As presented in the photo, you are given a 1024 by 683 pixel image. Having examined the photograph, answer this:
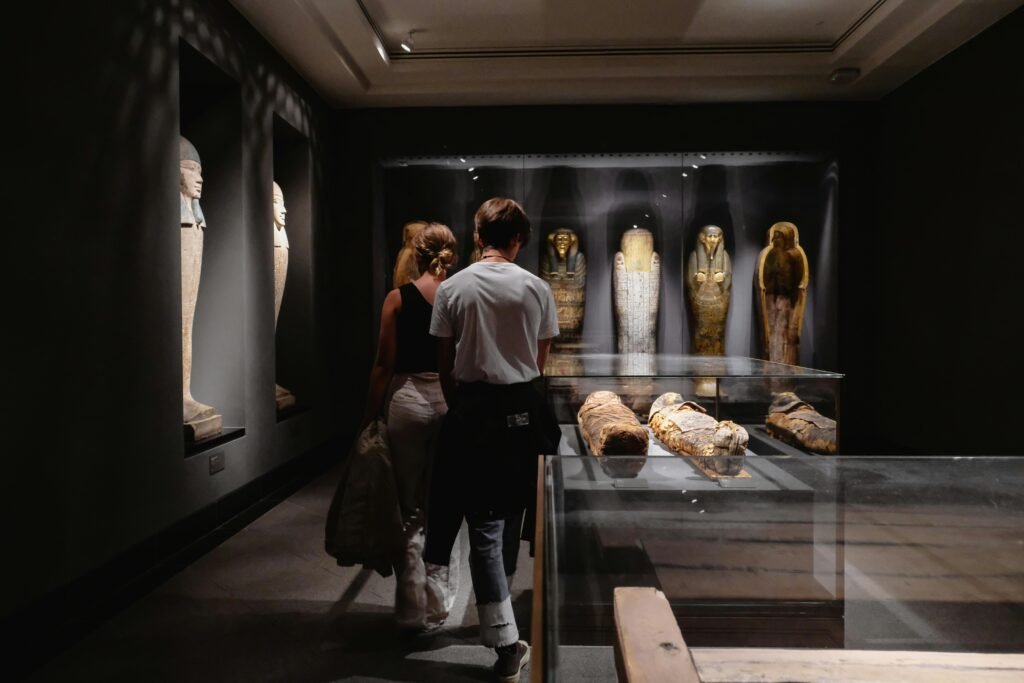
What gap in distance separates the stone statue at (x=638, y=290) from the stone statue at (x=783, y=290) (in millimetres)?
798

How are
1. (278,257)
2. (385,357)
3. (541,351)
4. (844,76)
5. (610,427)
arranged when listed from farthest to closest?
(844,76) < (278,257) < (385,357) < (541,351) < (610,427)

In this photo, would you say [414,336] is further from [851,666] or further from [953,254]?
Answer: [953,254]

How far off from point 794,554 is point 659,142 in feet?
15.6

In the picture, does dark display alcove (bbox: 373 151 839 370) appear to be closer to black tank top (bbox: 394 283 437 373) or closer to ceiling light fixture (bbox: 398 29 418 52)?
ceiling light fixture (bbox: 398 29 418 52)

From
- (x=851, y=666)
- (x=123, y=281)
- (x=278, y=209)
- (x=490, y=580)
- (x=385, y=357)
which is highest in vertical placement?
(x=278, y=209)

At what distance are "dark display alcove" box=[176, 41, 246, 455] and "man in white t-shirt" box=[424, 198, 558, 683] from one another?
2136mm

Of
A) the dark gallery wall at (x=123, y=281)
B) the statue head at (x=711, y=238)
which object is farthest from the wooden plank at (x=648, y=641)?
the statue head at (x=711, y=238)

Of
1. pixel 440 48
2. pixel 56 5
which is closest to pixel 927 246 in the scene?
pixel 440 48

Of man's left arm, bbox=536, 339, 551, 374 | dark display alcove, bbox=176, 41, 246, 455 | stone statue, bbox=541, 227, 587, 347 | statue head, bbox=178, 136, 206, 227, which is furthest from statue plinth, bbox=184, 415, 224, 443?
stone statue, bbox=541, 227, 587, 347

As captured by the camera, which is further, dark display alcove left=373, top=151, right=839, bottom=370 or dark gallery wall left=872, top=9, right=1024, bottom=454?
dark display alcove left=373, top=151, right=839, bottom=370

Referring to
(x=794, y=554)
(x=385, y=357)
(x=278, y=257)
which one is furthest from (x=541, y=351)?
(x=278, y=257)

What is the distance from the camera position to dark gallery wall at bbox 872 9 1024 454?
383 cm

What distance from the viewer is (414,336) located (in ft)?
7.03

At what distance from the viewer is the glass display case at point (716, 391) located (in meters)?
1.86
